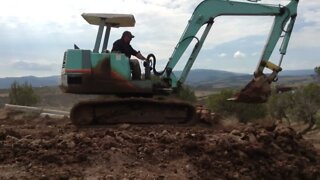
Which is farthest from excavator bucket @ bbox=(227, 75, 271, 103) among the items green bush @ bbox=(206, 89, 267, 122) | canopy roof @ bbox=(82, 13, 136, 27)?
green bush @ bbox=(206, 89, 267, 122)

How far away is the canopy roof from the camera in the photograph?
12734mm

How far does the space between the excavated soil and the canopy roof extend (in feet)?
11.0

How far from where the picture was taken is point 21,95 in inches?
1264

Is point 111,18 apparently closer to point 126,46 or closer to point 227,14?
point 126,46

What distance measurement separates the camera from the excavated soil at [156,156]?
802cm

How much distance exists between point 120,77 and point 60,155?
470cm

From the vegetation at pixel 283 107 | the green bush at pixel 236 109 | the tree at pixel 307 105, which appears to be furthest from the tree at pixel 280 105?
the green bush at pixel 236 109

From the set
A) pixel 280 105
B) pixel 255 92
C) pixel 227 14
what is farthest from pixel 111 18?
pixel 280 105

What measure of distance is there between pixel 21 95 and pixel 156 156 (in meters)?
24.7

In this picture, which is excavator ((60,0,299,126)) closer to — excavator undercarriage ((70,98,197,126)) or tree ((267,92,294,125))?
excavator undercarriage ((70,98,197,126))

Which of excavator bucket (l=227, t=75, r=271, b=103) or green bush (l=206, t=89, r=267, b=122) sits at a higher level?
excavator bucket (l=227, t=75, r=271, b=103)

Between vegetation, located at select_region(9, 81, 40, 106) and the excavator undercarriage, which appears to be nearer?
the excavator undercarriage

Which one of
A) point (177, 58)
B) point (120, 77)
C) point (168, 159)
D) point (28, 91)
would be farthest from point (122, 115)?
point (28, 91)

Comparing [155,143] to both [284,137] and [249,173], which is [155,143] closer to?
[249,173]
